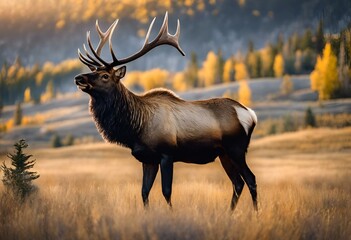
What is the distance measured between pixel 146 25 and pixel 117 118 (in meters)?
68.6

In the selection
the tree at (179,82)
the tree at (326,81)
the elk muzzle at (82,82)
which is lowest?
the elk muzzle at (82,82)

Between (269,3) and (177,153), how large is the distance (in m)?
61.7

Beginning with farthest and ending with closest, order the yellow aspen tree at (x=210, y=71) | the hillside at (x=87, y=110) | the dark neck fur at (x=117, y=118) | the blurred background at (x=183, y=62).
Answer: the yellow aspen tree at (x=210, y=71) < the blurred background at (x=183, y=62) < the hillside at (x=87, y=110) < the dark neck fur at (x=117, y=118)

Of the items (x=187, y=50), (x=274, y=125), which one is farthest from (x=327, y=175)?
(x=187, y=50)

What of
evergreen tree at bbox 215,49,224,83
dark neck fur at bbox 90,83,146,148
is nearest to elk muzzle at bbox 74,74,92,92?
dark neck fur at bbox 90,83,146,148

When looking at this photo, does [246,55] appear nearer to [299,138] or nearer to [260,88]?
[260,88]

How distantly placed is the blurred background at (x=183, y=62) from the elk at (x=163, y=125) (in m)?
23.5

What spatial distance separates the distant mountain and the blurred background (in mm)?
159

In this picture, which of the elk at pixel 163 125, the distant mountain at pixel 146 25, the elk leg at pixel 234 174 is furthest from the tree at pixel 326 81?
the elk at pixel 163 125

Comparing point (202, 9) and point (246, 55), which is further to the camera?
point (202, 9)

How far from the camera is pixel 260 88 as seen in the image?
52250 mm

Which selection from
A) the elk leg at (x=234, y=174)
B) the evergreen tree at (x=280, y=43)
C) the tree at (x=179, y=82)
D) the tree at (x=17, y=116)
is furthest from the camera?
the tree at (x=179, y=82)

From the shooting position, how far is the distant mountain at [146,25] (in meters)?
49.6

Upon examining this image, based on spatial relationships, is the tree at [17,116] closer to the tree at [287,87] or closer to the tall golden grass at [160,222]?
the tree at [287,87]
